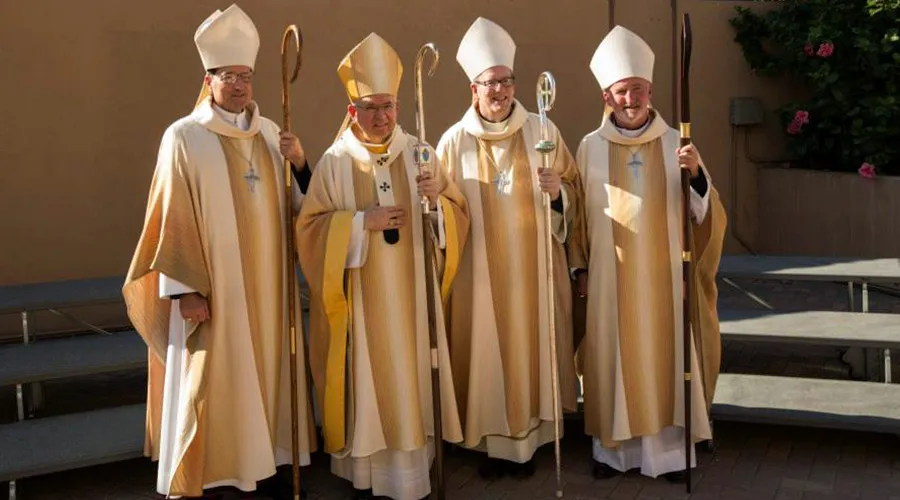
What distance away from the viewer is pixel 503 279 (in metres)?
4.57

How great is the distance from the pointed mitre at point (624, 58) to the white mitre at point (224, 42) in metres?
1.54

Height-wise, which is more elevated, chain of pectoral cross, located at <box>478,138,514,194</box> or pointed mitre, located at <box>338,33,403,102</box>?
pointed mitre, located at <box>338,33,403,102</box>

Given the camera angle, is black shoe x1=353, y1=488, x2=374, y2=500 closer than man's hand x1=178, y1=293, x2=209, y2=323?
No

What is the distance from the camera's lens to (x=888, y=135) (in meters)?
8.59

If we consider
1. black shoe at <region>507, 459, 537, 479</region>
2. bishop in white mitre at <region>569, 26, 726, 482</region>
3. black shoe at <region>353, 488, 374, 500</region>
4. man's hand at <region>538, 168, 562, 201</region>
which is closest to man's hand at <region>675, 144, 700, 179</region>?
bishop in white mitre at <region>569, 26, 726, 482</region>

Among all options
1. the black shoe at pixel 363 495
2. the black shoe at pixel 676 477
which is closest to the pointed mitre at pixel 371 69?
the black shoe at pixel 363 495

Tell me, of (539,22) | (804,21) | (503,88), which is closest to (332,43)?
(539,22)

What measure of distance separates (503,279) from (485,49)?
3.36ft

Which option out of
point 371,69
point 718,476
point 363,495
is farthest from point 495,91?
point 718,476

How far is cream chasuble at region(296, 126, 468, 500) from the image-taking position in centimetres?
425

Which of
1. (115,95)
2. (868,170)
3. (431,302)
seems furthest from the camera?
(868,170)

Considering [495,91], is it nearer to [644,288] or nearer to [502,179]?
[502,179]

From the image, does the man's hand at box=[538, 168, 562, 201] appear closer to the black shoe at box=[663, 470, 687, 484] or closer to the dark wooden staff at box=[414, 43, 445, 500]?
the dark wooden staff at box=[414, 43, 445, 500]

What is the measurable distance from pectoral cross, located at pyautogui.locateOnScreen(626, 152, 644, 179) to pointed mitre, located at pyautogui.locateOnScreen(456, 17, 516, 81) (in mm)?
678
